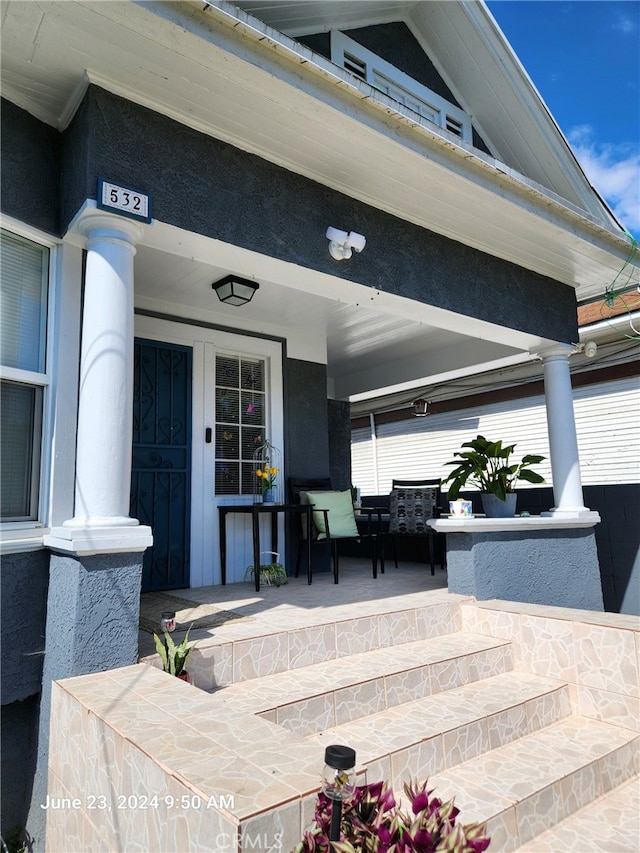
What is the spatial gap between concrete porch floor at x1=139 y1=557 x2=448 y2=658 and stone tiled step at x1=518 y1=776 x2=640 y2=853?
1.40m

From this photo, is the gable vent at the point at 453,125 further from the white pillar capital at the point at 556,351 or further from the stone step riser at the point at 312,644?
the stone step riser at the point at 312,644

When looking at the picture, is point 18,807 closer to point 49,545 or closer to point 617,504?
point 49,545

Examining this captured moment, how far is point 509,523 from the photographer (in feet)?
13.8

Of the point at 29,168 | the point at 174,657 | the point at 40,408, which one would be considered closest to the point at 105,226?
the point at 29,168

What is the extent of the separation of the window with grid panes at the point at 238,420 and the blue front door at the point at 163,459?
338 mm

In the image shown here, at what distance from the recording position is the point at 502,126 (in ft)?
15.9

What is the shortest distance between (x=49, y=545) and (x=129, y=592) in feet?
1.43

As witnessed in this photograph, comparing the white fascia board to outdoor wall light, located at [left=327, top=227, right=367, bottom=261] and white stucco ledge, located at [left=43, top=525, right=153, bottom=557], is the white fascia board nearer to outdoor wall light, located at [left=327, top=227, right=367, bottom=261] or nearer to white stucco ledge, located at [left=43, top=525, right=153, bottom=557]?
outdoor wall light, located at [left=327, top=227, right=367, bottom=261]

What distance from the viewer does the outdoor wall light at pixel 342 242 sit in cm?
334

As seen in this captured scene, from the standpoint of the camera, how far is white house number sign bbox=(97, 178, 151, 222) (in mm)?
2512

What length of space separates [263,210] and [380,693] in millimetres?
2610

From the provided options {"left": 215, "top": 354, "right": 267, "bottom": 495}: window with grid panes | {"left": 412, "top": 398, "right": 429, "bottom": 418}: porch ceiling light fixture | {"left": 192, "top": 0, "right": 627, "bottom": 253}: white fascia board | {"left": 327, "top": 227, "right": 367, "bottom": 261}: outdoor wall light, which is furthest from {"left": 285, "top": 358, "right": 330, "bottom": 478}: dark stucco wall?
{"left": 412, "top": 398, "right": 429, "bottom": 418}: porch ceiling light fixture

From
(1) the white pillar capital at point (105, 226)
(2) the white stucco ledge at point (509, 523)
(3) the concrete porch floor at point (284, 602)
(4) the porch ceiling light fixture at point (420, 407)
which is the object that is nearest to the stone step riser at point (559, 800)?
(3) the concrete porch floor at point (284, 602)

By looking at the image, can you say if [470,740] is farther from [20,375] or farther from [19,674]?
[20,375]
